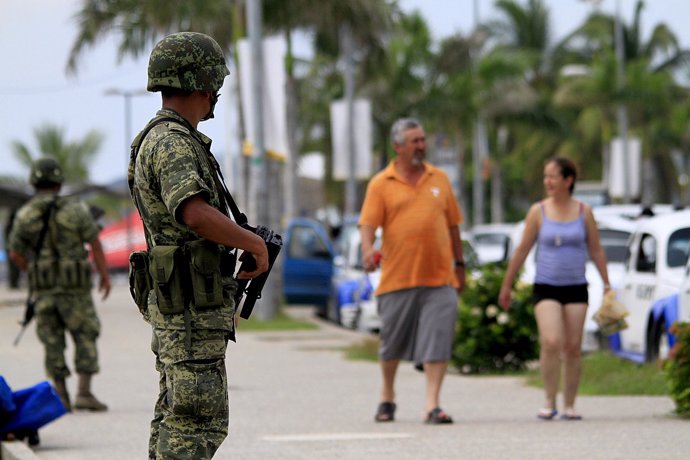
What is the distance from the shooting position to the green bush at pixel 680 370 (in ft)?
33.8

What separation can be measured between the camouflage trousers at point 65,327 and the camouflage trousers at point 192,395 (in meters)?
5.85

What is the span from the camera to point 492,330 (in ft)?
49.2

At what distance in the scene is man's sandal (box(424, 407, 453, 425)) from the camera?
10.3 m

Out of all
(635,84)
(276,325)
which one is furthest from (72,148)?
(276,325)

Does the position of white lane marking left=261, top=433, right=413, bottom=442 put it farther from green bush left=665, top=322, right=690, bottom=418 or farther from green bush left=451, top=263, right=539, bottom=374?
green bush left=451, top=263, right=539, bottom=374

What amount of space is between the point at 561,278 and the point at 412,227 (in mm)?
1067

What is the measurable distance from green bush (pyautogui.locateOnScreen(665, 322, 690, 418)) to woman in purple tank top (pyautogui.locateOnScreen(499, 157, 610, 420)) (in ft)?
2.08

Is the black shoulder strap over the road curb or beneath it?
over

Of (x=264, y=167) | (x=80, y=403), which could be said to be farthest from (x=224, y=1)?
(x=80, y=403)

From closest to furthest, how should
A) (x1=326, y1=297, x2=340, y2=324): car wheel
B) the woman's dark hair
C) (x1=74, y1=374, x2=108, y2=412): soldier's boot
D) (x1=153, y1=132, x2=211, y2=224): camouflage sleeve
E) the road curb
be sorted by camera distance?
1. (x1=153, y1=132, x2=211, y2=224): camouflage sleeve
2. the road curb
3. the woman's dark hair
4. (x1=74, y1=374, x2=108, y2=412): soldier's boot
5. (x1=326, y1=297, x2=340, y2=324): car wheel

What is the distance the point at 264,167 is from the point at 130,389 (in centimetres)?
1122

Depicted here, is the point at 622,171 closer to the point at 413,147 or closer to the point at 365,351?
the point at 365,351

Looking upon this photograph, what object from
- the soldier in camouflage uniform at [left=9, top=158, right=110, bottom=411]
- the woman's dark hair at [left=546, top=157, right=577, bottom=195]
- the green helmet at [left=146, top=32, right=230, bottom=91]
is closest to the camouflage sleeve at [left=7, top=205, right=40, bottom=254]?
the soldier in camouflage uniform at [left=9, top=158, right=110, bottom=411]

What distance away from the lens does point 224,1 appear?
28812mm
